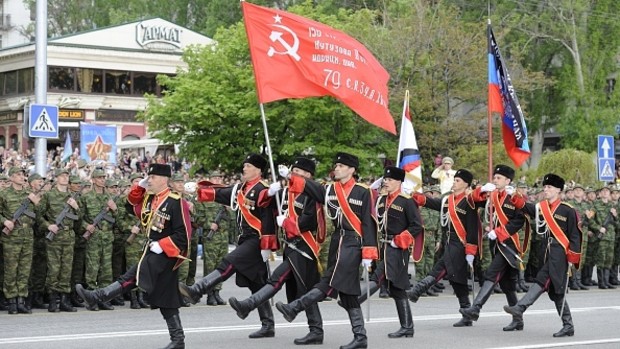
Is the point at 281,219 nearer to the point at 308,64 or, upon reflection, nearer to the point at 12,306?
the point at 308,64

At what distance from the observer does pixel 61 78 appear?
→ 55.1 meters

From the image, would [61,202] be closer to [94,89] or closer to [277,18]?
[277,18]

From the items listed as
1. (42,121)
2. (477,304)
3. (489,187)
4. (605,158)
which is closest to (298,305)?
(477,304)

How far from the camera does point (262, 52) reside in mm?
13375

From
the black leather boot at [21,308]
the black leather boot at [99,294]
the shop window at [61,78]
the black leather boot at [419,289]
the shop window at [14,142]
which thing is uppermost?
the shop window at [61,78]

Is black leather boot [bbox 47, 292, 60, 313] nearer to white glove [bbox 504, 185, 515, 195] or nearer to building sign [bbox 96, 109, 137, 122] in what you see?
white glove [bbox 504, 185, 515, 195]

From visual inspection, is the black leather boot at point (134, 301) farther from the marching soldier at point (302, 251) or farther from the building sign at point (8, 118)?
the building sign at point (8, 118)

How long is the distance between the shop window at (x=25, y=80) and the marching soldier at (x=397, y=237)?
45913mm

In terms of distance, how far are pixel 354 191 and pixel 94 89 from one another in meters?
46.7

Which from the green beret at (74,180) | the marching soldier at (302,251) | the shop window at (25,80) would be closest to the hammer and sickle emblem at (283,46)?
the marching soldier at (302,251)

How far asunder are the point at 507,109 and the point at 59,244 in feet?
20.9

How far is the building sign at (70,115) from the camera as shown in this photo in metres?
55.0

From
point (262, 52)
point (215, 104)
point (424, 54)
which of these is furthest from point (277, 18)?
point (424, 54)

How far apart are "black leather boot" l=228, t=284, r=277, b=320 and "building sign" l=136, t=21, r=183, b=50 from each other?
4683cm
